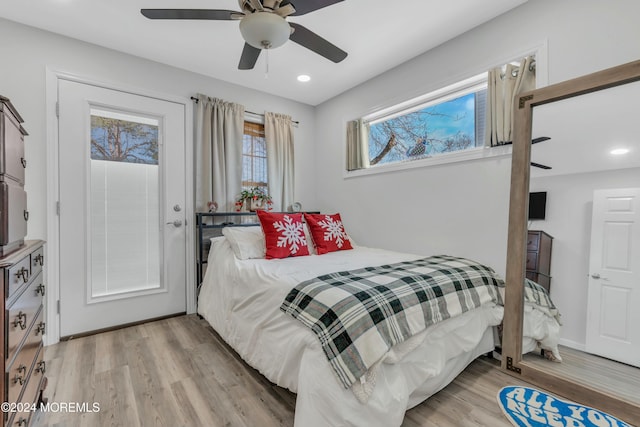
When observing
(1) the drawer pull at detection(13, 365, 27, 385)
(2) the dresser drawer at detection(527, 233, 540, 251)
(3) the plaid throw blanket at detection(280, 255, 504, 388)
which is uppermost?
(2) the dresser drawer at detection(527, 233, 540, 251)

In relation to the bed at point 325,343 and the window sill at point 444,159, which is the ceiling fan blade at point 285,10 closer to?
the bed at point 325,343

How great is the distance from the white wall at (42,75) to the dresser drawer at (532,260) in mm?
3300

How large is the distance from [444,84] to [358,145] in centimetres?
110

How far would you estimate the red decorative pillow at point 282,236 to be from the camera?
241cm

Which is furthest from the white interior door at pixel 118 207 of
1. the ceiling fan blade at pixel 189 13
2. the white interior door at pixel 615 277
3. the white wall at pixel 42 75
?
the white interior door at pixel 615 277

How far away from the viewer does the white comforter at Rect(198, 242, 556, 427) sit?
118 cm

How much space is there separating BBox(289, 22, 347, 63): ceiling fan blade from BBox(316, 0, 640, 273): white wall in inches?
43.1

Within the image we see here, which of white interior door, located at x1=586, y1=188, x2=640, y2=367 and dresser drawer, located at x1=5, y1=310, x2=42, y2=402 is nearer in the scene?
dresser drawer, located at x1=5, y1=310, x2=42, y2=402

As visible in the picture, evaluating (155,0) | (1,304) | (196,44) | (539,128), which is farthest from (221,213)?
(539,128)

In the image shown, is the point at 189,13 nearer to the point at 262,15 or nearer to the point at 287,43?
the point at 262,15

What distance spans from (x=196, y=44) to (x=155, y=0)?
53cm

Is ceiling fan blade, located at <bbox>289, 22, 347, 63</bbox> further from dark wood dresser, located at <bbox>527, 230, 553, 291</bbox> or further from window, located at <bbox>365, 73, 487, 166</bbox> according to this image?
dark wood dresser, located at <bbox>527, 230, 553, 291</bbox>

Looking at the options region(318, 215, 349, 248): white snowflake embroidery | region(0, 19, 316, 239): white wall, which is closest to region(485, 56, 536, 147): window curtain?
region(318, 215, 349, 248): white snowflake embroidery

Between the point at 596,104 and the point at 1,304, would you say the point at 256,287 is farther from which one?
the point at 596,104
